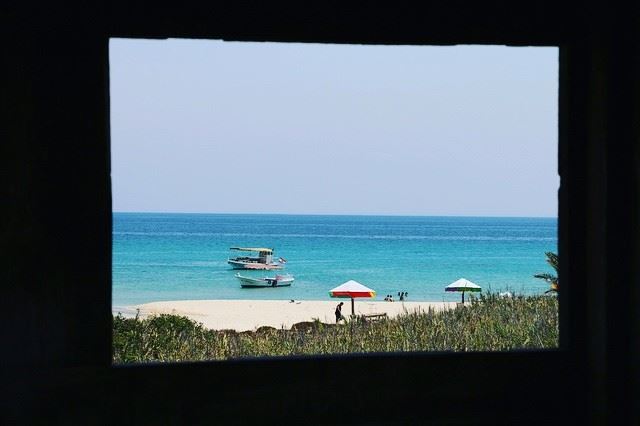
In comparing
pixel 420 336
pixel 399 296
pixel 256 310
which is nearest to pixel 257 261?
pixel 256 310

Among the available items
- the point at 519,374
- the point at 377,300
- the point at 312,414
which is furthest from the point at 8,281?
the point at 377,300

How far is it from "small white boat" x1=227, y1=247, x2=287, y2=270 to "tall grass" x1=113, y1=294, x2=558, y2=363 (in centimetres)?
2484

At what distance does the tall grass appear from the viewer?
23.8 ft

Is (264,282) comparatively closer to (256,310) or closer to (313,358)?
(256,310)

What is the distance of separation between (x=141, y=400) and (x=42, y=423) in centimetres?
34

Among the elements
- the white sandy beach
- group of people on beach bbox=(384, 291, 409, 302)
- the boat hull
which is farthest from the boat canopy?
group of people on beach bbox=(384, 291, 409, 302)

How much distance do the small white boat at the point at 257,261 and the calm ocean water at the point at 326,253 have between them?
451 millimetres

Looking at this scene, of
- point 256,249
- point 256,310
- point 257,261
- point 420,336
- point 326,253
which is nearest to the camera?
point 420,336

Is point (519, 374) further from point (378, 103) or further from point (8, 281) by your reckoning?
point (378, 103)

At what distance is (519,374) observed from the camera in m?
3.07

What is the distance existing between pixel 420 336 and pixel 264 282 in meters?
25.4

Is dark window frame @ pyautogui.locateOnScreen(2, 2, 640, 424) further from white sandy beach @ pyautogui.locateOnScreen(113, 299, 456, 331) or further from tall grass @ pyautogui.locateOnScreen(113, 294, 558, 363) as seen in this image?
white sandy beach @ pyautogui.locateOnScreen(113, 299, 456, 331)

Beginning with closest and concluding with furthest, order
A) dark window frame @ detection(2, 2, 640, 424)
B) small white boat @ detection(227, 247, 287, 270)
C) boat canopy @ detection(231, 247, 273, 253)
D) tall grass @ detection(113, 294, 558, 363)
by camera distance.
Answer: dark window frame @ detection(2, 2, 640, 424)
tall grass @ detection(113, 294, 558, 363)
small white boat @ detection(227, 247, 287, 270)
boat canopy @ detection(231, 247, 273, 253)

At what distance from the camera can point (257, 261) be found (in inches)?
1346
